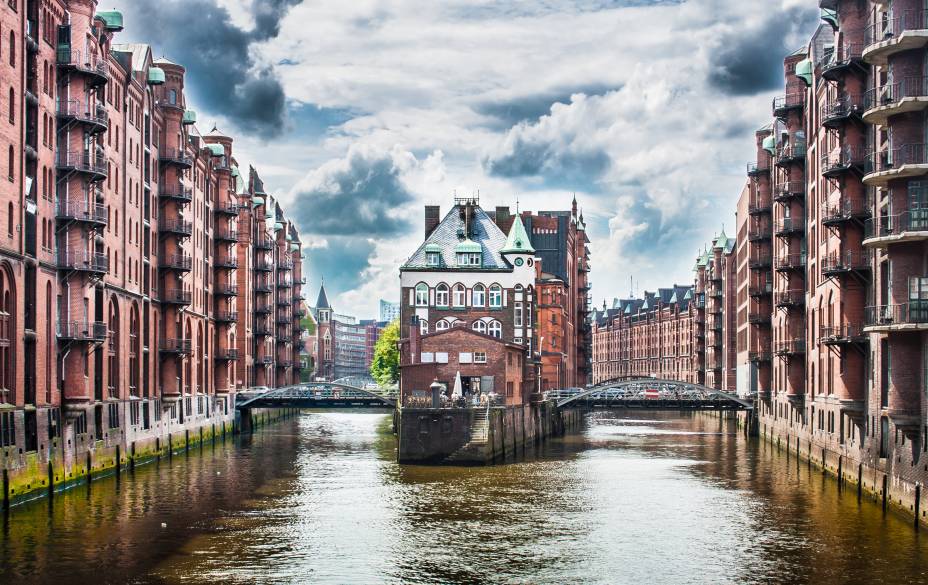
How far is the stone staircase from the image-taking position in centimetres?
7100

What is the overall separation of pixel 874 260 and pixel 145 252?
44349 mm

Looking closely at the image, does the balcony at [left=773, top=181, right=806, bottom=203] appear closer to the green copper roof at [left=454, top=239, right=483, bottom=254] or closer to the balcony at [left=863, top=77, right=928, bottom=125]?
the green copper roof at [left=454, top=239, right=483, bottom=254]

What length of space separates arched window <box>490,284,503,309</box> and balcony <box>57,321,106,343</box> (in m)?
43.2

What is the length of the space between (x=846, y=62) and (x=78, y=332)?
37.3m

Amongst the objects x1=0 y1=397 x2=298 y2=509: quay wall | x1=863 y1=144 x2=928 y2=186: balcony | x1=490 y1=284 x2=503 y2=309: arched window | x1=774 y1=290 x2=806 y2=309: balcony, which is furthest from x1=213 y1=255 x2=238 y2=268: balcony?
x1=863 y1=144 x2=928 y2=186: balcony

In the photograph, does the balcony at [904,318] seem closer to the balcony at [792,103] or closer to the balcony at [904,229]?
the balcony at [904,229]

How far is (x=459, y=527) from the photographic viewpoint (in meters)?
47.5

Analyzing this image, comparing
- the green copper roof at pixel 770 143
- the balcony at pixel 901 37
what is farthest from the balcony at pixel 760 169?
the balcony at pixel 901 37

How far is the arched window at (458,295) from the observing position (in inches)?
3853

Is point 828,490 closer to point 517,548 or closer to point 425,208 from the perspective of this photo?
point 517,548

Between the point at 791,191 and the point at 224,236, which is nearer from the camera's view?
the point at 791,191

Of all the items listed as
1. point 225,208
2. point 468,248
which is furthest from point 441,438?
point 225,208

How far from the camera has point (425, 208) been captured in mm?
110750

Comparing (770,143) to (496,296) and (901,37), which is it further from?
(901,37)
